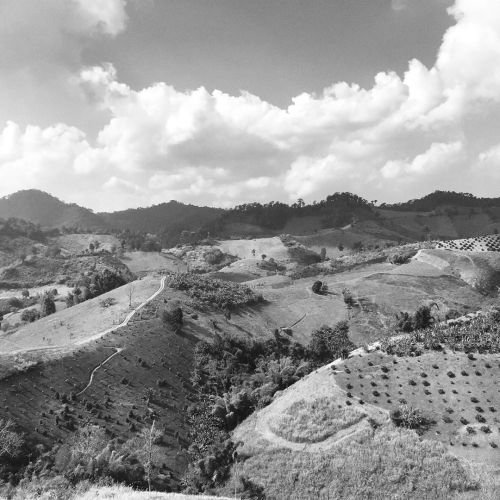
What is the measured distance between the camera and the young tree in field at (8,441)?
161 ft

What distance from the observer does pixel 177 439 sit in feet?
197

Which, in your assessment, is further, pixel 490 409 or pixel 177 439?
pixel 177 439

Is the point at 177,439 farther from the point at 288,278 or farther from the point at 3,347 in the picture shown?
the point at 288,278

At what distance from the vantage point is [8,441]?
163ft

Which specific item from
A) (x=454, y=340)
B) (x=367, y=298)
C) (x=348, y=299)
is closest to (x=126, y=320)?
(x=348, y=299)

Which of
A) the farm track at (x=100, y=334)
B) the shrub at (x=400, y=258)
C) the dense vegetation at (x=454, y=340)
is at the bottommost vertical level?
the dense vegetation at (x=454, y=340)

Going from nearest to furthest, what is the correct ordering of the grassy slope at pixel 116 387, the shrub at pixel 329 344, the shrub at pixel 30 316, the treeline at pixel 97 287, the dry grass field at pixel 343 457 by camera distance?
the dry grass field at pixel 343 457
the grassy slope at pixel 116 387
the shrub at pixel 329 344
the shrub at pixel 30 316
the treeline at pixel 97 287

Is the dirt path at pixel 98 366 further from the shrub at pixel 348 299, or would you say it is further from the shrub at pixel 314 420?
the shrub at pixel 348 299

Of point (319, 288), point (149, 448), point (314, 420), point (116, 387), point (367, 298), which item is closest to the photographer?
point (149, 448)

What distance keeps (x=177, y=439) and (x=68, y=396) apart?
53.1ft

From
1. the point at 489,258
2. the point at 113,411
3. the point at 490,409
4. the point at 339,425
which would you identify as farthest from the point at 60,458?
the point at 489,258

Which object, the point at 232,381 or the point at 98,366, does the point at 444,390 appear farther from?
the point at 98,366

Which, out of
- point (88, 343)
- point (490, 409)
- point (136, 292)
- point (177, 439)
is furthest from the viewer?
point (136, 292)

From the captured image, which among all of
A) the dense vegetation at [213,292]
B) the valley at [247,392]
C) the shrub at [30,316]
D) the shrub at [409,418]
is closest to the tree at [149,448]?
the valley at [247,392]
